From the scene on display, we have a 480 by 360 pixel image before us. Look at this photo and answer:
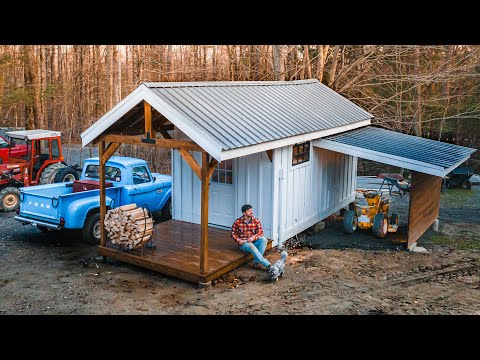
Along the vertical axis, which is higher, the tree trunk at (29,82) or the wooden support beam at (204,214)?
the tree trunk at (29,82)

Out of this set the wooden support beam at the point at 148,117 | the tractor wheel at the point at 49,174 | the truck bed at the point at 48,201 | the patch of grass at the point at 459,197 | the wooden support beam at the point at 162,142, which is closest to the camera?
the wooden support beam at the point at 162,142

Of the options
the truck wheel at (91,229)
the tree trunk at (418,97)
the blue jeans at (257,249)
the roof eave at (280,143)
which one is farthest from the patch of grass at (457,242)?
the tree trunk at (418,97)

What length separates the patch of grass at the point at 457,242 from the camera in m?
11.1

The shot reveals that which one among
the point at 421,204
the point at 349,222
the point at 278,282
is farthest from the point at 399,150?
the point at 278,282

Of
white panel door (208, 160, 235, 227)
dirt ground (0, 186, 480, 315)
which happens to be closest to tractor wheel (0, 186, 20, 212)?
dirt ground (0, 186, 480, 315)

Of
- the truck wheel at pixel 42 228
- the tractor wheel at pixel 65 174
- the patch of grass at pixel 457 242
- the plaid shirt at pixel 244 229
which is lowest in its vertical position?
the patch of grass at pixel 457 242

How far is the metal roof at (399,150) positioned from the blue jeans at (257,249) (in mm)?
3319

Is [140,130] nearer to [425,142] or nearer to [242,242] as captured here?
[242,242]

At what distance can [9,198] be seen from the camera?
14.0 metres

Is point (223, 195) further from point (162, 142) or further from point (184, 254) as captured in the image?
point (162, 142)

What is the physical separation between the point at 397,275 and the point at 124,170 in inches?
266

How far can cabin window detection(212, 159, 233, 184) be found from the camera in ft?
34.4

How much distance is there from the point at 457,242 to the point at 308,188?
12.5 feet

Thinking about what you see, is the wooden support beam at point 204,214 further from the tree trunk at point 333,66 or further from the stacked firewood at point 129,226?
the tree trunk at point 333,66
